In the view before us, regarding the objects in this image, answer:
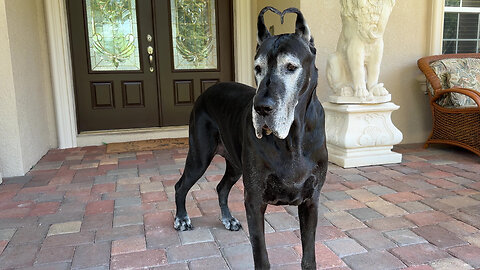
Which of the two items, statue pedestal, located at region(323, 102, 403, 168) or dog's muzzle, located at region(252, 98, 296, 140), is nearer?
dog's muzzle, located at region(252, 98, 296, 140)

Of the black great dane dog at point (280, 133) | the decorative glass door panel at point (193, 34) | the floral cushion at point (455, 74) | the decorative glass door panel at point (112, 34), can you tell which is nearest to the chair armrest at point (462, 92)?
the floral cushion at point (455, 74)

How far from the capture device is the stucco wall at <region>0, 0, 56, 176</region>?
3.45m

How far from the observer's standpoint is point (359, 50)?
352 cm

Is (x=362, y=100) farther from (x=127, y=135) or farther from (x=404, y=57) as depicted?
(x=127, y=135)

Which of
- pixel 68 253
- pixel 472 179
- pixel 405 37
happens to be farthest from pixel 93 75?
pixel 472 179

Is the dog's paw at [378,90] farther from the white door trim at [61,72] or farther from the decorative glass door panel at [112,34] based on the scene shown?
the white door trim at [61,72]

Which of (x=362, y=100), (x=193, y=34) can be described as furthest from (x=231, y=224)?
(x=193, y=34)

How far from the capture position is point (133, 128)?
16.9 ft

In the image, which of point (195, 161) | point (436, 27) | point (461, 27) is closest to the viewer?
point (195, 161)

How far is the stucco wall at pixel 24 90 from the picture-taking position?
11.3ft

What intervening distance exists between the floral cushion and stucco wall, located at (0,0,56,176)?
14.6ft

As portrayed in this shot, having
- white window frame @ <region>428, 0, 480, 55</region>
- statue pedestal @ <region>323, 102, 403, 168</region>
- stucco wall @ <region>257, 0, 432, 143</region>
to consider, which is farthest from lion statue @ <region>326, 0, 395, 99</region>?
white window frame @ <region>428, 0, 480, 55</region>

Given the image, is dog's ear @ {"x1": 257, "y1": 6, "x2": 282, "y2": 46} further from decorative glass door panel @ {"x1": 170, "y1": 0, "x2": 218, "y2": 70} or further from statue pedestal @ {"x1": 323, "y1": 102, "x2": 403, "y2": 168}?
decorative glass door panel @ {"x1": 170, "y1": 0, "x2": 218, "y2": 70}

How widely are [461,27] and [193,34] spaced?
12.0 feet
